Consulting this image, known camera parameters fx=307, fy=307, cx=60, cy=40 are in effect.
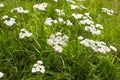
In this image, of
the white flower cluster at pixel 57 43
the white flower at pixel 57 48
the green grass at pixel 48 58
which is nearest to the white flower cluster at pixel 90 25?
the green grass at pixel 48 58

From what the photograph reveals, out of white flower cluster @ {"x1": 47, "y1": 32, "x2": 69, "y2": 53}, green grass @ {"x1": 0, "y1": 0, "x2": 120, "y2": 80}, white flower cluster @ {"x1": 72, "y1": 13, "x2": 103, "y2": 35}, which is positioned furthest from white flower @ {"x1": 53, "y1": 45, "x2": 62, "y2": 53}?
white flower cluster @ {"x1": 72, "y1": 13, "x2": 103, "y2": 35}

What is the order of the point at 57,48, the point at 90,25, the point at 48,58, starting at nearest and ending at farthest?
1. the point at 57,48
2. the point at 48,58
3. the point at 90,25

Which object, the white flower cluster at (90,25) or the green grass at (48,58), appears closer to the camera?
the green grass at (48,58)

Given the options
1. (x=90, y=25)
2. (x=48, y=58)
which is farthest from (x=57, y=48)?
(x=90, y=25)

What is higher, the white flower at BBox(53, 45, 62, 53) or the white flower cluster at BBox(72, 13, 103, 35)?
the white flower cluster at BBox(72, 13, 103, 35)

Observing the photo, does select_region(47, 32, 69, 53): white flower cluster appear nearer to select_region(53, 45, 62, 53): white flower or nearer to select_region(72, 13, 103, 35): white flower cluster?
select_region(53, 45, 62, 53): white flower

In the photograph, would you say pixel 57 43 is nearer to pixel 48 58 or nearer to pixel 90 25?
pixel 48 58

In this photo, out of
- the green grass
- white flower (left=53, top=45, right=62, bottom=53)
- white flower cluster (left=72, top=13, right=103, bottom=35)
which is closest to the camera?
white flower (left=53, top=45, right=62, bottom=53)

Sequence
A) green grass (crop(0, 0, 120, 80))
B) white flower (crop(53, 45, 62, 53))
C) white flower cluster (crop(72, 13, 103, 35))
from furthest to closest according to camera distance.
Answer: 1. white flower cluster (crop(72, 13, 103, 35))
2. green grass (crop(0, 0, 120, 80))
3. white flower (crop(53, 45, 62, 53))

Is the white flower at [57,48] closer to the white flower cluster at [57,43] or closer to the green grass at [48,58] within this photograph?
the white flower cluster at [57,43]

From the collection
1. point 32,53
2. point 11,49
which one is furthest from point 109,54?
point 11,49

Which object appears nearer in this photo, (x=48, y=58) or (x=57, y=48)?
(x=57, y=48)
